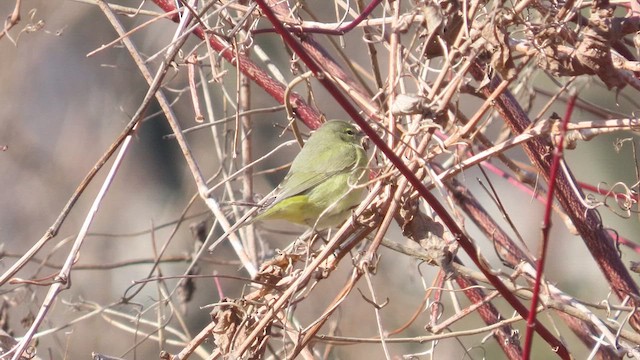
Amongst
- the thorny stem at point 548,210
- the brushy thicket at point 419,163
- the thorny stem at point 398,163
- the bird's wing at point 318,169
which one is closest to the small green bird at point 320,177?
the bird's wing at point 318,169

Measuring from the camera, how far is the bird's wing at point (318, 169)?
3244mm

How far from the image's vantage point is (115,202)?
9312 millimetres

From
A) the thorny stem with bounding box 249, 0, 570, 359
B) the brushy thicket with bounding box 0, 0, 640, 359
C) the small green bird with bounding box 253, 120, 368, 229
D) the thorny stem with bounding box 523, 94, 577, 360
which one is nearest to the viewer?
the thorny stem with bounding box 523, 94, 577, 360

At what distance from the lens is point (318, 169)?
3301 mm

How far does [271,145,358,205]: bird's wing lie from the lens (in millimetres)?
3244

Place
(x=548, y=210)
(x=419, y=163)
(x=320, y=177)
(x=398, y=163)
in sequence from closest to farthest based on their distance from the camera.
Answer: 1. (x=548, y=210)
2. (x=398, y=163)
3. (x=419, y=163)
4. (x=320, y=177)

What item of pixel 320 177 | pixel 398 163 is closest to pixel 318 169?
pixel 320 177

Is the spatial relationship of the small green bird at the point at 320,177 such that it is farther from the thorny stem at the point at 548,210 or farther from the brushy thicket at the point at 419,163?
the thorny stem at the point at 548,210

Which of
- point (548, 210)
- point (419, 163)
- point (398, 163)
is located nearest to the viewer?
point (548, 210)

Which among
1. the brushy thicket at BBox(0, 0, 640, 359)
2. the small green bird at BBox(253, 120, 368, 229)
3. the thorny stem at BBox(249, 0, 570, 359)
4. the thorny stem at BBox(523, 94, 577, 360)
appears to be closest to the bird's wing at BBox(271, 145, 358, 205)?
the small green bird at BBox(253, 120, 368, 229)

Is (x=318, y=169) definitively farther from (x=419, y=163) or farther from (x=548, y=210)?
(x=548, y=210)

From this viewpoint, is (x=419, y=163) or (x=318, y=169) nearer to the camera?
(x=419, y=163)

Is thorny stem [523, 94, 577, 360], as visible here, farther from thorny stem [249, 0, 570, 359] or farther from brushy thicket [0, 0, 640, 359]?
thorny stem [249, 0, 570, 359]

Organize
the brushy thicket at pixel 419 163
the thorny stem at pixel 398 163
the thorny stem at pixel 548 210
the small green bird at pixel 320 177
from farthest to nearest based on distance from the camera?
the small green bird at pixel 320 177 < the brushy thicket at pixel 419 163 < the thorny stem at pixel 398 163 < the thorny stem at pixel 548 210
